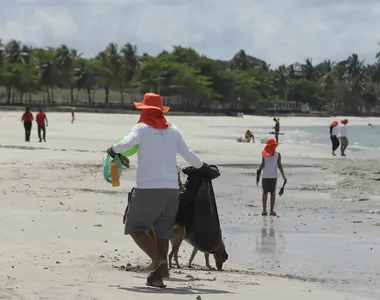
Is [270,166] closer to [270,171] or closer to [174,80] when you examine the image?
[270,171]

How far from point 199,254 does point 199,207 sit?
82.1 inches

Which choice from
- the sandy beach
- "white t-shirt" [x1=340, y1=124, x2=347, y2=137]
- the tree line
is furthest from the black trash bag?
the tree line

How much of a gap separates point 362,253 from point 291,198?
6.53 m

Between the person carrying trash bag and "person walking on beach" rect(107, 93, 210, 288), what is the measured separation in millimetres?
663

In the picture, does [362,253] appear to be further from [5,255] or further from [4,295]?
[4,295]

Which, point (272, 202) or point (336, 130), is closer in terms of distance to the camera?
point (272, 202)

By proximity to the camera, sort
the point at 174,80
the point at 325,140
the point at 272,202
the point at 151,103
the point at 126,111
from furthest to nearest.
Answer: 1. the point at 174,80
2. the point at 126,111
3. the point at 325,140
4. the point at 272,202
5. the point at 151,103

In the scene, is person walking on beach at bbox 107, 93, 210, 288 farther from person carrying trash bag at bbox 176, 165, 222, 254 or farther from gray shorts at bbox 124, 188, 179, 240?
person carrying trash bag at bbox 176, 165, 222, 254

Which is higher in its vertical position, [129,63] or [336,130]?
[129,63]

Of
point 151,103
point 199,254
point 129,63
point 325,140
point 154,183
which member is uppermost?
point 129,63

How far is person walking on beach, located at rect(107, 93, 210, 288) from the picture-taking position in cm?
663

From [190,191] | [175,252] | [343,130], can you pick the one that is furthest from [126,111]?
[190,191]

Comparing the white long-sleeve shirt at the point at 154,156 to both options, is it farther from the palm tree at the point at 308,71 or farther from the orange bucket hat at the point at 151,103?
the palm tree at the point at 308,71

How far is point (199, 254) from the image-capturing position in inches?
369
